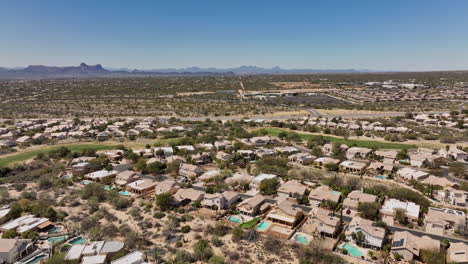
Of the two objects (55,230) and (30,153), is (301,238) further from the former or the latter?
(30,153)

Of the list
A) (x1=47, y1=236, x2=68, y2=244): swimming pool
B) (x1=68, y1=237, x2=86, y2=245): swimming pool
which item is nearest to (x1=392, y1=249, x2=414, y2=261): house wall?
(x1=68, y1=237, x2=86, y2=245): swimming pool

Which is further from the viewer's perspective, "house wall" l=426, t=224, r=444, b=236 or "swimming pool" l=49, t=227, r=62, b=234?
"swimming pool" l=49, t=227, r=62, b=234

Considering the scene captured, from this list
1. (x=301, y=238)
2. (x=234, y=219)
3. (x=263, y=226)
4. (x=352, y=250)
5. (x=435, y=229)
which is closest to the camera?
(x=352, y=250)

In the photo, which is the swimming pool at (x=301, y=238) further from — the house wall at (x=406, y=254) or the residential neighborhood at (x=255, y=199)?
the house wall at (x=406, y=254)

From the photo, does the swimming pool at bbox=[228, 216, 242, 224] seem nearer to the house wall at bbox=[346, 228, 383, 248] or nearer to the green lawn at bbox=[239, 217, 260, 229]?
the green lawn at bbox=[239, 217, 260, 229]

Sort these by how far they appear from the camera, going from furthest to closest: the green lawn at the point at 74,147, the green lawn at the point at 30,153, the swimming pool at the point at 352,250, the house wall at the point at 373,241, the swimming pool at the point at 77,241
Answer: the green lawn at the point at 74,147
the green lawn at the point at 30,153
the swimming pool at the point at 77,241
the house wall at the point at 373,241
the swimming pool at the point at 352,250

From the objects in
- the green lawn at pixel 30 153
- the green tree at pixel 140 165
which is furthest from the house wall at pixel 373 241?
the green lawn at pixel 30 153

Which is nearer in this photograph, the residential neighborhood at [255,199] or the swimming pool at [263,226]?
the residential neighborhood at [255,199]

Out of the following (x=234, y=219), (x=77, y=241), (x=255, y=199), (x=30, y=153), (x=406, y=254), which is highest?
(x=255, y=199)

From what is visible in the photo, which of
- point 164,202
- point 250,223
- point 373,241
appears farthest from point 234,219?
point 373,241
